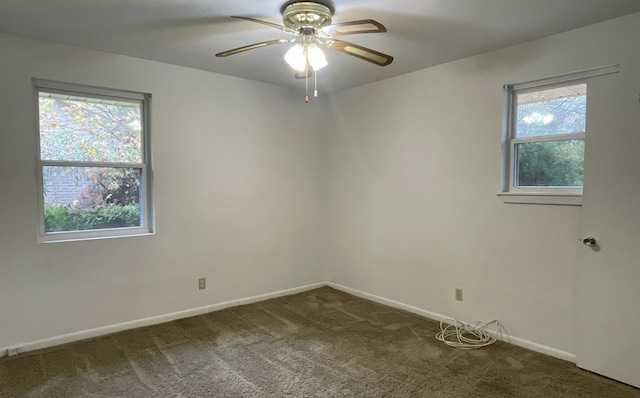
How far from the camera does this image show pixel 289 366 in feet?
8.94

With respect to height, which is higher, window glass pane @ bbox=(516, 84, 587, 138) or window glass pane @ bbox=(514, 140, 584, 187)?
window glass pane @ bbox=(516, 84, 587, 138)

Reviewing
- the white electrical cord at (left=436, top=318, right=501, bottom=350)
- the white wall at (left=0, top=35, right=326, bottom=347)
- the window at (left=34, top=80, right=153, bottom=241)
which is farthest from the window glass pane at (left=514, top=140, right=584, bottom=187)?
the window at (left=34, top=80, right=153, bottom=241)

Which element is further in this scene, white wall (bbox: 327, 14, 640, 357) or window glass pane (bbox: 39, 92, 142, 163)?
window glass pane (bbox: 39, 92, 142, 163)

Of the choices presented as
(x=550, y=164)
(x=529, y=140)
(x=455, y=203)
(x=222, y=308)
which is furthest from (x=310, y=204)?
(x=550, y=164)

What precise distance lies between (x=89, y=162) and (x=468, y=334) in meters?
3.42

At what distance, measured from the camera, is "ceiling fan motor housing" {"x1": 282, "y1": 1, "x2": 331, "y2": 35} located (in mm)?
2252

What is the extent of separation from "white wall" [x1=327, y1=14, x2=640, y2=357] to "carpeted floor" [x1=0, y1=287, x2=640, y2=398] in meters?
0.40

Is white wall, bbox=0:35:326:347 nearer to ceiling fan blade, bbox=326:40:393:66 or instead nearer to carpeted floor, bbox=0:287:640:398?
carpeted floor, bbox=0:287:640:398

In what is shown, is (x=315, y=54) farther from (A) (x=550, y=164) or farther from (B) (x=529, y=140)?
(A) (x=550, y=164)

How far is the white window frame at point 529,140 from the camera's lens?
274cm

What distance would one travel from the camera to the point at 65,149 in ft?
10.3

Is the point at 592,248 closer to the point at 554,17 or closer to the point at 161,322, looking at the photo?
the point at 554,17

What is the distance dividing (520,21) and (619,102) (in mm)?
808

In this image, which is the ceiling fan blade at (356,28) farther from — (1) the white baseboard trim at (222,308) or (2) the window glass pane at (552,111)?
(1) the white baseboard trim at (222,308)
